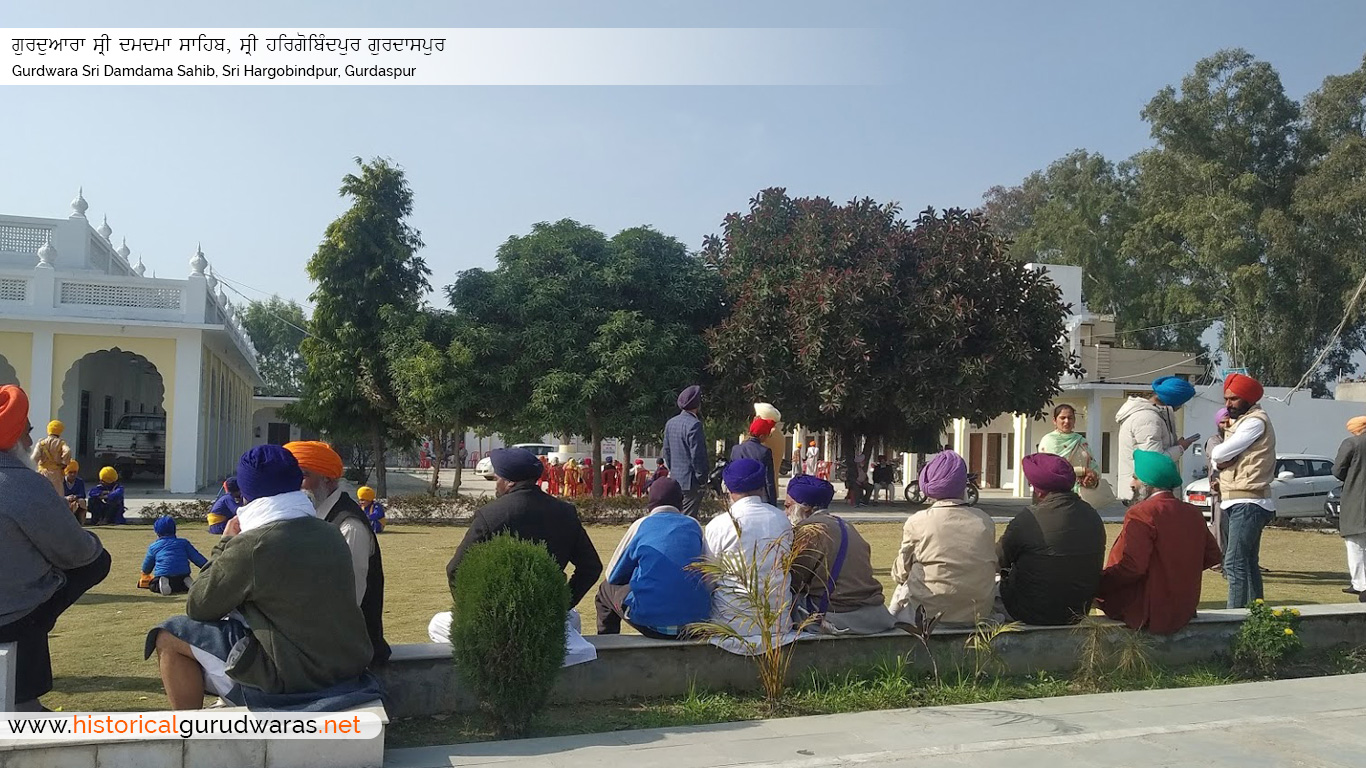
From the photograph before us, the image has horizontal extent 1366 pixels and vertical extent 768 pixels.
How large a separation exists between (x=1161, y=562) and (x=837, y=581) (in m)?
2.09

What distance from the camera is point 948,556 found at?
6.14m

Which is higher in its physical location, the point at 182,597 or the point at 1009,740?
the point at 1009,740

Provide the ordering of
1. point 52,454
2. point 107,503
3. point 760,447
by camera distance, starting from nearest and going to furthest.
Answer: point 760,447 < point 52,454 < point 107,503

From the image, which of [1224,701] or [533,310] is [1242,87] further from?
[1224,701]

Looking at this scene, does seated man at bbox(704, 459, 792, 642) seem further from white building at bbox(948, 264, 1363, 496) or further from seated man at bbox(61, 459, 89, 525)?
white building at bbox(948, 264, 1363, 496)

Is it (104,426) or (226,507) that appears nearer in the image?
(226,507)

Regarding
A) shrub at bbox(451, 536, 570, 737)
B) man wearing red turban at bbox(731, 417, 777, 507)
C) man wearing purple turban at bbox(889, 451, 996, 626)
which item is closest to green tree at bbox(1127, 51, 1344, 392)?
man wearing red turban at bbox(731, 417, 777, 507)

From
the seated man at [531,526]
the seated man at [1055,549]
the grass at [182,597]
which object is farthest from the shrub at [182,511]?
the seated man at [1055,549]

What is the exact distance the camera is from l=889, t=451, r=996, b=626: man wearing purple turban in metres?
6.13

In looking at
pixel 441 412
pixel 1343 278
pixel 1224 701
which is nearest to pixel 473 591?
pixel 1224 701

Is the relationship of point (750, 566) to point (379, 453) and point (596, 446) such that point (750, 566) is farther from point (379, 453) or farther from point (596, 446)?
point (379, 453)

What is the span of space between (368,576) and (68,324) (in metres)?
21.2

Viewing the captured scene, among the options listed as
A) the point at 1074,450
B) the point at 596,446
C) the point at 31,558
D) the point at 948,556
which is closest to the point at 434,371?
the point at 596,446

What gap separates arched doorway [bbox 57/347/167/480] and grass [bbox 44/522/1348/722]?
420 inches
